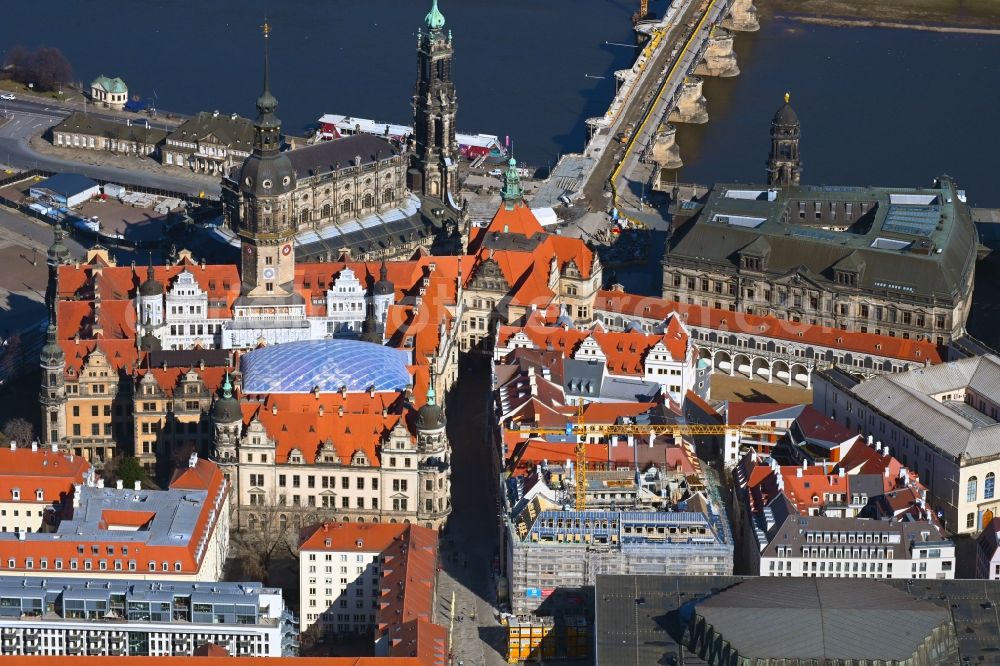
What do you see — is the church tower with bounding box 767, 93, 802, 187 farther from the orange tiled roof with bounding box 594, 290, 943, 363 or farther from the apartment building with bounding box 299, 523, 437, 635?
the apartment building with bounding box 299, 523, 437, 635

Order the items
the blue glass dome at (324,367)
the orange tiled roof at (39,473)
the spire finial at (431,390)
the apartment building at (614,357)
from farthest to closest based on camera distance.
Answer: the apartment building at (614,357), the blue glass dome at (324,367), the spire finial at (431,390), the orange tiled roof at (39,473)

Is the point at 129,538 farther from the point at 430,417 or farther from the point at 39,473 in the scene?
the point at 430,417

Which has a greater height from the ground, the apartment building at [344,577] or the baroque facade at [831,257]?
the baroque facade at [831,257]

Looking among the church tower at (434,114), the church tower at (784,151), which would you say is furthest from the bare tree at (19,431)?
the church tower at (784,151)

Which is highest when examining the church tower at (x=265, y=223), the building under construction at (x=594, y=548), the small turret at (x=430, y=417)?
the church tower at (x=265, y=223)

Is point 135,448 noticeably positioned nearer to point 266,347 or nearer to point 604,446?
point 266,347

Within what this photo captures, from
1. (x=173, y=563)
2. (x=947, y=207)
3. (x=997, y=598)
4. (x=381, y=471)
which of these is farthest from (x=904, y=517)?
(x=947, y=207)

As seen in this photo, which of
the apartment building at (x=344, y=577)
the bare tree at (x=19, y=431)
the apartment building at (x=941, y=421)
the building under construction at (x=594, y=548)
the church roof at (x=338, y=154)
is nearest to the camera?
the apartment building at (x=344, y=577)

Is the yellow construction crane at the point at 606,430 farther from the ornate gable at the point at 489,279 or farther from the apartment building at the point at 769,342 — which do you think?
the ornate gable at the point at 489,279

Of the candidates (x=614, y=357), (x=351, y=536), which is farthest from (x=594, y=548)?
(x=614, y=357)
